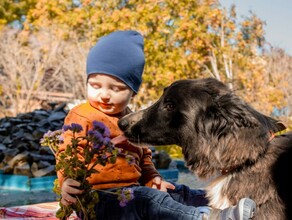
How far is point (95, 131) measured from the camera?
1.79m

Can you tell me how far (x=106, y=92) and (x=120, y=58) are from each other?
23 cm

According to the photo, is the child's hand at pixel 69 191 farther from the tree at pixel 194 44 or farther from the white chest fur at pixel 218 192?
the tree at pixel 194 44

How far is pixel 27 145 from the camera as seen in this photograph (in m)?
6.27

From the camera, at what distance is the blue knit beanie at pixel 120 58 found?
2455 mm

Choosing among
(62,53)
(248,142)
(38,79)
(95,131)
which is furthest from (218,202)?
(62,53)

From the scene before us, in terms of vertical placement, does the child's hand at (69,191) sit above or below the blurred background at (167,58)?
above

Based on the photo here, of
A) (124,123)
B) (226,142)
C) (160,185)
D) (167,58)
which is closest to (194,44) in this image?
(167,58)

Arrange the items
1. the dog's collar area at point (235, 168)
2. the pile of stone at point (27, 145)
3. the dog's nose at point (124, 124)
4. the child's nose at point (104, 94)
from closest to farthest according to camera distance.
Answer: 1. the dog's collar area at point (235, 168)
2. the dog's nose at point (124, 124)
3. the child's nose at point (104, 94)
4. the pile of stone at point (27, 145)

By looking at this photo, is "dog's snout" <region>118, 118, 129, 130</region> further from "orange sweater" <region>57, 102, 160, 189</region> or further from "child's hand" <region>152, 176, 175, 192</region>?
"child's hand" <region>152, 176, 175, 192</region>

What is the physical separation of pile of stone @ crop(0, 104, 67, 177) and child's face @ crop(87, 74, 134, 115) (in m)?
3.16

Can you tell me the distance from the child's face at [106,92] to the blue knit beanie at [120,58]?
1.3 inches

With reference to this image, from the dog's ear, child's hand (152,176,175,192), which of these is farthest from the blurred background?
the dog's ear

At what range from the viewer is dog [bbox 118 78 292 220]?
198 cm

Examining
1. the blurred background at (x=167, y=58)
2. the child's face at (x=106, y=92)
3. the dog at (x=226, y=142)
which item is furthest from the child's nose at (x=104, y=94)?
the blurred background at (x=167, y=58)
